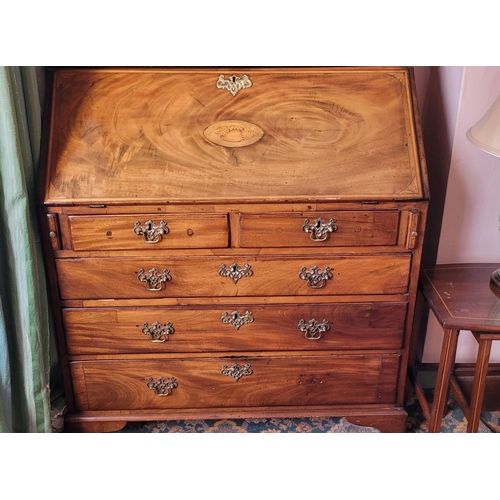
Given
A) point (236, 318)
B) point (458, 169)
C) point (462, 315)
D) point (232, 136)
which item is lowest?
point (236, 318)

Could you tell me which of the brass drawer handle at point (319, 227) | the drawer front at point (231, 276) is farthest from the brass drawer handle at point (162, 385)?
the brass drawer handle at point (319, 227)

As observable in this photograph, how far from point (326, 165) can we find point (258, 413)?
915 millimetres

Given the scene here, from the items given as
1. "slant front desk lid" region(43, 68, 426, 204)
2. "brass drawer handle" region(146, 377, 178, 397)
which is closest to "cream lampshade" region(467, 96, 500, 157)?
"slant front desk lid" region(43, 68, 426, 204)

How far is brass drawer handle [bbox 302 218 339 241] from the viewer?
1604 mm

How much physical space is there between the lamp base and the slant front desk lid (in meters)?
0.42

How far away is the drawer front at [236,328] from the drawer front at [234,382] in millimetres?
58

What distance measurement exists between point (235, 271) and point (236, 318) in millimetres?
178

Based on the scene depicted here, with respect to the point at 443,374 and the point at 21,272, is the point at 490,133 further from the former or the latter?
the point at 21,272

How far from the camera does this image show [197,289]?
1.71m

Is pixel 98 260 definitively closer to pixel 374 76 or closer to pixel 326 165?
pixel 326 165

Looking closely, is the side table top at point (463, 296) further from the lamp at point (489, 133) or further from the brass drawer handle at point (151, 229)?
the brass drawer handle at point (151, 229)

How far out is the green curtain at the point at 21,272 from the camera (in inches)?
58.4

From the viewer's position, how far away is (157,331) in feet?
5.80

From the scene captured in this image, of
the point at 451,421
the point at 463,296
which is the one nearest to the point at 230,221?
the point at 463,296
